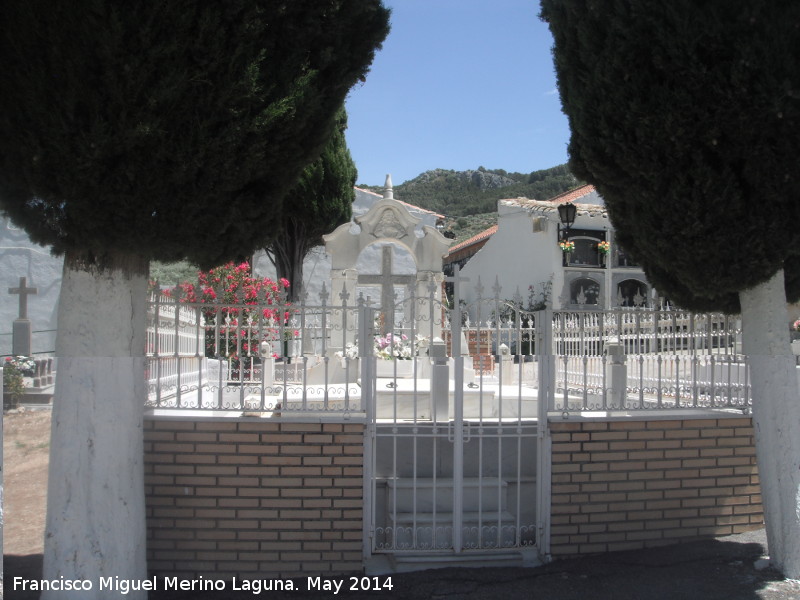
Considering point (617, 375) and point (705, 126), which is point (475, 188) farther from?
point (705, 126)

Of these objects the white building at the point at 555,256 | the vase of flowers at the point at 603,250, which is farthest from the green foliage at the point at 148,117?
the vase of flowers at the point at 603,250

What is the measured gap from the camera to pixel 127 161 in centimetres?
336

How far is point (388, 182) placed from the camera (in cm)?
1077

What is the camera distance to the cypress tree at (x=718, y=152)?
397 cm

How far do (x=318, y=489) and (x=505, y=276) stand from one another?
1017 inches

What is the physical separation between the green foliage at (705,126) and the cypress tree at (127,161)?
1718 millimetres

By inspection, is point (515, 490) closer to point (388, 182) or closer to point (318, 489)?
point (318, 489)

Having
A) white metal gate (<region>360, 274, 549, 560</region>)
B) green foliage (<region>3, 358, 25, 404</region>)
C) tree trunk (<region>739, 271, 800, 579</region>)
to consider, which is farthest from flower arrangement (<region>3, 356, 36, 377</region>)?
tree trunk (<region>739, 271, 800, 579</region>)

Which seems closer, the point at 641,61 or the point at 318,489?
the point at 641,61

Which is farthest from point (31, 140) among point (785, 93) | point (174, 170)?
point (785, 93)

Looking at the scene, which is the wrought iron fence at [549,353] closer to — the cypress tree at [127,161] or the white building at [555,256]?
the cypress tree at [127,161]

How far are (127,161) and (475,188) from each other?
69001mm

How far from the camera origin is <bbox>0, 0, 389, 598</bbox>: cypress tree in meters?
3.30

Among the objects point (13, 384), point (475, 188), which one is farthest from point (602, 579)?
point (475, 188)
